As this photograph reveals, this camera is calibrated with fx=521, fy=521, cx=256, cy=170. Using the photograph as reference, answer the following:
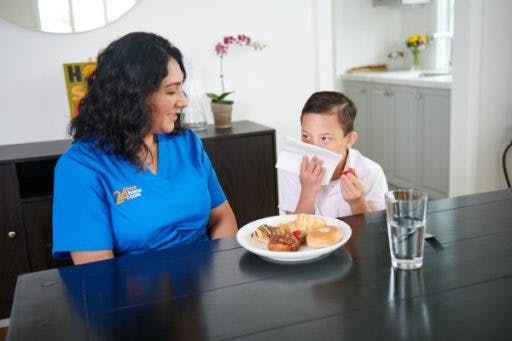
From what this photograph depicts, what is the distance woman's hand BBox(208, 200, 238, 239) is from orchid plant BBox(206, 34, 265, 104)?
1078 millimetres

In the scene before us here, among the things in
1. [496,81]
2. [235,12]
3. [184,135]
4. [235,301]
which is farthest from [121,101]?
[496,81]

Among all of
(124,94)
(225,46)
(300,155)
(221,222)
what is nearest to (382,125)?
(225,46)

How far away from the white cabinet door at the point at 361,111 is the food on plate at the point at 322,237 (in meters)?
3.36

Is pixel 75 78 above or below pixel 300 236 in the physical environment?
above

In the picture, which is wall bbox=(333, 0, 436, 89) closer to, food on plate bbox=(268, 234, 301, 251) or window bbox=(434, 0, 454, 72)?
window bbox=(434, 0, 454, 72)

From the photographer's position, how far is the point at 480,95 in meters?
2.90

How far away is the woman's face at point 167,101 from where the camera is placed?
146 cm

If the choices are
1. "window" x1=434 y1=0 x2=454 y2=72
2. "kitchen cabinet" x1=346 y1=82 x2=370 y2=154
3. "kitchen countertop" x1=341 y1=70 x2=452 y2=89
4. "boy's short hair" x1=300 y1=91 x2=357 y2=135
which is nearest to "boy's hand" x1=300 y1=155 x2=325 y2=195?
"boy's short hair" x1=300 y1=91 x2=357 y2=135

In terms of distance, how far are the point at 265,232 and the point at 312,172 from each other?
342mm

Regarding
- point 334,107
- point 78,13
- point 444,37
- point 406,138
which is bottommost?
point 406,138

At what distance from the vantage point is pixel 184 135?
159 centimetres

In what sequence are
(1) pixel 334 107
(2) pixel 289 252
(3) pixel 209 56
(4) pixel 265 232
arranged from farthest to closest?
(3) pixel 209 56, (1) pixel 334 107, (4) pixel 265 232, (2) pixel 289 252

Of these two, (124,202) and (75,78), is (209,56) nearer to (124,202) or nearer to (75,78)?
(75,78)

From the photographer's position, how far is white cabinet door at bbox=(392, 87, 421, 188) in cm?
368
